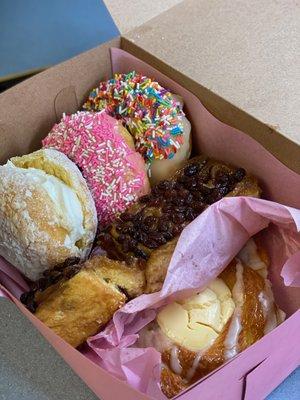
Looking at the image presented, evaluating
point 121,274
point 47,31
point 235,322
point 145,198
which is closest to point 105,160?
point 145,198

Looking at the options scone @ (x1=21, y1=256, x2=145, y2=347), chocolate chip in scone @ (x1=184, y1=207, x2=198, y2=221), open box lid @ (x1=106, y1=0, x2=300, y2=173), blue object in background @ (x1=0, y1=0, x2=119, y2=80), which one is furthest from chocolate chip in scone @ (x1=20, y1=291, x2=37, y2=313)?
blue object in background @ (x1=0, y1=0, x2=119, y2=80)

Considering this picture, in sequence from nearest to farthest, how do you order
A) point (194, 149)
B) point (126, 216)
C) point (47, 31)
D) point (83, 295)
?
point (83, 295) < point (126, 216) < point (194, 149) < point (47, 31)

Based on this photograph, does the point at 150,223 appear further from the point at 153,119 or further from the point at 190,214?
the point at 153,119

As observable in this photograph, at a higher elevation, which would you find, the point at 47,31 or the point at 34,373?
the point at 47,31

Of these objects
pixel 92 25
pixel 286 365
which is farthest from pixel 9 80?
pixel 286 365

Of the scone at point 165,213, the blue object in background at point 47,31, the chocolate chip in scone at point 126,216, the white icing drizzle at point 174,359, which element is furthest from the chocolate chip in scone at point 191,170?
the blue object in background at point 47,31

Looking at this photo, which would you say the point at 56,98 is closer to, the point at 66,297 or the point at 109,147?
the point at 109,147

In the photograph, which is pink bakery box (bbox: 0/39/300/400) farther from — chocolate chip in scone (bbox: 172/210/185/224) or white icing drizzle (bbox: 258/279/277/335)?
chocolate chip in scone (bbox: 172/210/185/224)

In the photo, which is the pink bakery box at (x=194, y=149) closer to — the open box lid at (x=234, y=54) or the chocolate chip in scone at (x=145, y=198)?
the open box lid at (x=234, y=54)
